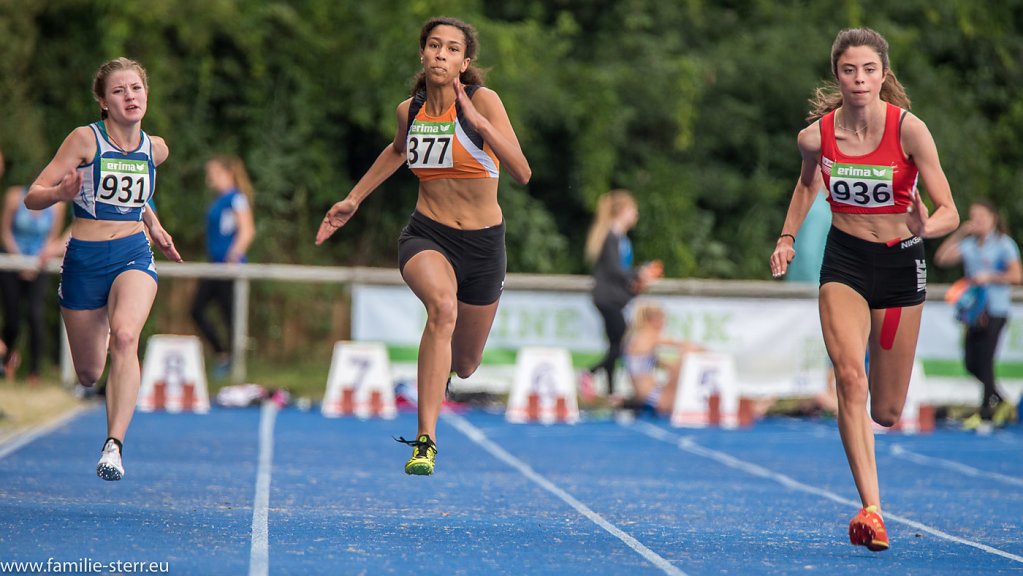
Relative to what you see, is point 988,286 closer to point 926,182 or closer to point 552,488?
point 552,488

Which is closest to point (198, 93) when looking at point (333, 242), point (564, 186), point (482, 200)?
point (333, 242)

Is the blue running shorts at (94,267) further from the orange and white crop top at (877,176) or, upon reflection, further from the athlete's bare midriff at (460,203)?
the orange and white crop top at (877,176)

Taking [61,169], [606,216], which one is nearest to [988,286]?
[606,216]

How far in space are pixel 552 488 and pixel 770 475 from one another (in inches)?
82.4

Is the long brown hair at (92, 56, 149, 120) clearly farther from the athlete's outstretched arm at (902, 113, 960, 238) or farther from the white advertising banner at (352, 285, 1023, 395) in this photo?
the white advertising banner at (352, 285, 1023, 395)

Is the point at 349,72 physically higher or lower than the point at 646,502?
higher

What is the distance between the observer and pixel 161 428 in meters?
11.5

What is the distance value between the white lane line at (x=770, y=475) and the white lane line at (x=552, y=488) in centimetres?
164

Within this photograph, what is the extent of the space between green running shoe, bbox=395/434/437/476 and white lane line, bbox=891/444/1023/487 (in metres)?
5.05

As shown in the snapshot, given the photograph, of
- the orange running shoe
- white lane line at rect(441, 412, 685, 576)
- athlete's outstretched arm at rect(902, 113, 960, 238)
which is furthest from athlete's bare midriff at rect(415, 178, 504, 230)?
the orange running shoe

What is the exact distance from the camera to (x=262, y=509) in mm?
6574

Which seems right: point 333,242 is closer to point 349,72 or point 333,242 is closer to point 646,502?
point 349,72

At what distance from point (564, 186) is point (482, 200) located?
1392cm

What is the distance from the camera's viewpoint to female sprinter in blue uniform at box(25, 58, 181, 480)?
6547 mm
